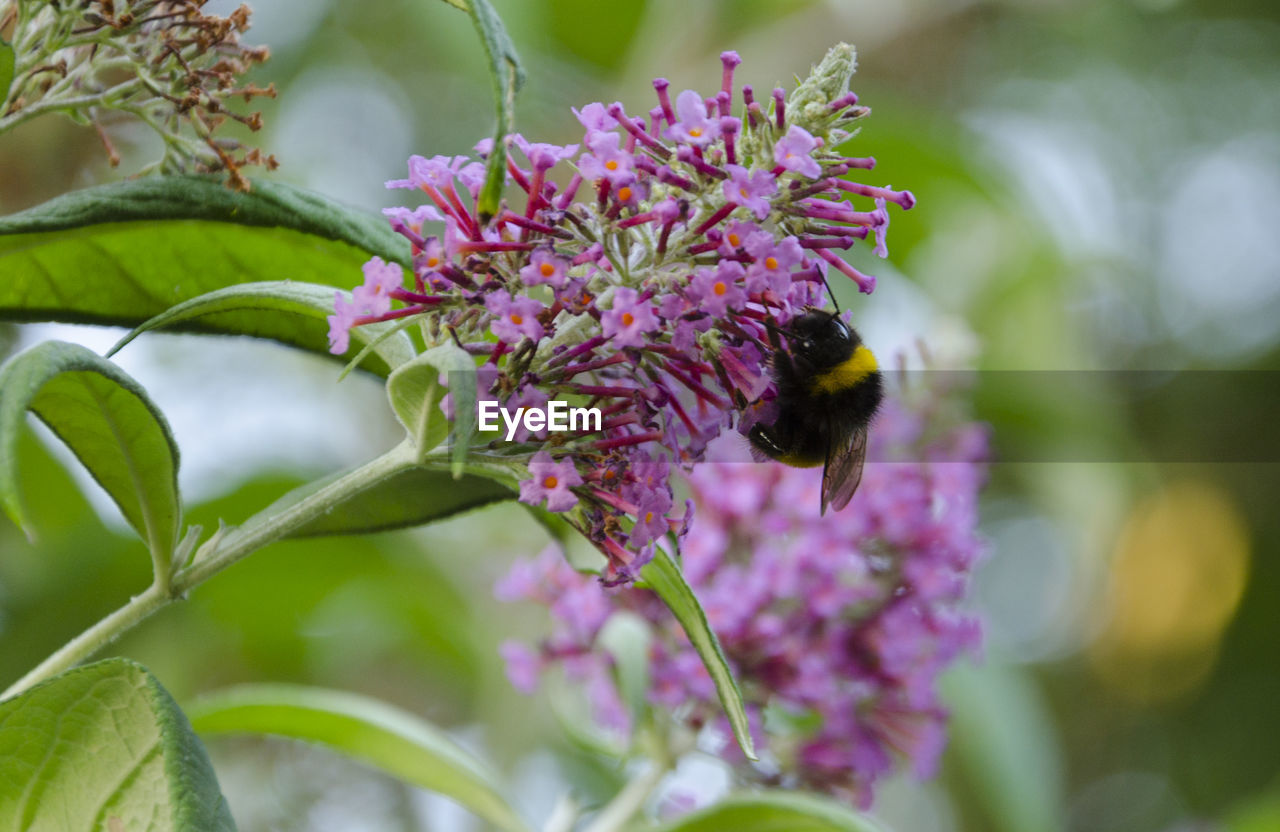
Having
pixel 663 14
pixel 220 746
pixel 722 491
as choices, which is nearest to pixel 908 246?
pixel 663 14

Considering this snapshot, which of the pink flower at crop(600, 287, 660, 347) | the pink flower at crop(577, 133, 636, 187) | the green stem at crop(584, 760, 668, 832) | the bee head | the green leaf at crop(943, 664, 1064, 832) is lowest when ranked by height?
the green leaf at crop(943, 664, 1064, 832)

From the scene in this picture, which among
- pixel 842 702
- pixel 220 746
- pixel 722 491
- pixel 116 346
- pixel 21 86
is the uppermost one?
pixel 21 86

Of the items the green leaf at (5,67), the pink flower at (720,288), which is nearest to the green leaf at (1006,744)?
the pink flower at (720,288)

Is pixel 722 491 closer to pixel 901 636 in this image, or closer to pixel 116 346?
pixel 901 636

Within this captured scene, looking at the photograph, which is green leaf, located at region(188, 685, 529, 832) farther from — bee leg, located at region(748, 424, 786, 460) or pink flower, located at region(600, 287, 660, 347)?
pink flower, located at region(600, 287, 660, 347)

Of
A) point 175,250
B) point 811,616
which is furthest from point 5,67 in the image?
point 811,616

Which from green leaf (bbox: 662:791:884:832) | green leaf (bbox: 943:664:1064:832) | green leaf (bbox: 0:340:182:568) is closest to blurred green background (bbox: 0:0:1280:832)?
green leaf (bbox: 943:664:1064:832)
